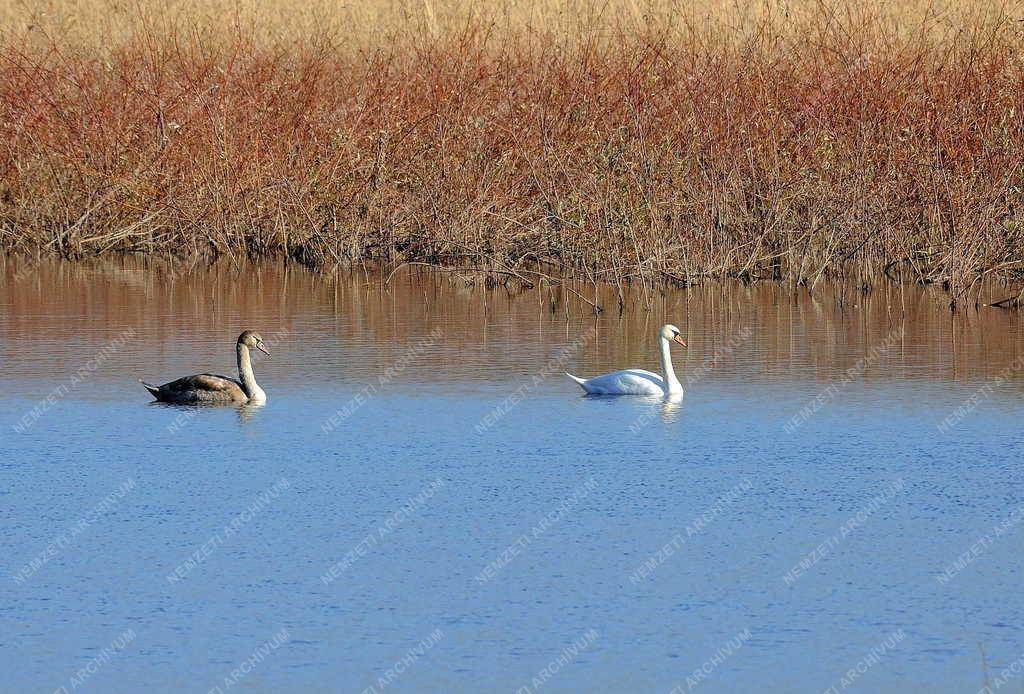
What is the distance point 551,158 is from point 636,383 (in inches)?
242

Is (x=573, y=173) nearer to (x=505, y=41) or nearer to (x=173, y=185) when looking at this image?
(x=505, y=41)

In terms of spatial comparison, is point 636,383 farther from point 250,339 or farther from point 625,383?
point 250,339

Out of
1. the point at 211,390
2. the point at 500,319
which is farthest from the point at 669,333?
the point at 500,319

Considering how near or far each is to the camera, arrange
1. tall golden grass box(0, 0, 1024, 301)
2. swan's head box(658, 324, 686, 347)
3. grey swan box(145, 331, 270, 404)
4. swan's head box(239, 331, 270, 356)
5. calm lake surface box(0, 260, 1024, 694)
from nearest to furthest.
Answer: calm lake surface box(0, 260, 1024, 694) → grey swan box(145, 331, 270, 404) → swan's head box(239, 331, 270, 356) → swan's head box(658, 324, 686, 347) → tall golden grass box(0, 0, 1024, 301)

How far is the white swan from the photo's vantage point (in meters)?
11.7

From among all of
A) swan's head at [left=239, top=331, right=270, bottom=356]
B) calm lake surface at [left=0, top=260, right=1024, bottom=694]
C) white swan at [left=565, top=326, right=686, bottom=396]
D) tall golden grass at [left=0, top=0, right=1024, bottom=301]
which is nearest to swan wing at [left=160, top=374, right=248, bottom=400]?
calm lake surface at [left=0, top=260, right=1024, bottom=694]


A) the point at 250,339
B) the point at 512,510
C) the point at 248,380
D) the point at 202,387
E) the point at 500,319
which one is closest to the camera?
the point at 512,510

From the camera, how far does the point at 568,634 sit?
6.49 m

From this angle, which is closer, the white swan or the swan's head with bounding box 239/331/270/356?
the white swan

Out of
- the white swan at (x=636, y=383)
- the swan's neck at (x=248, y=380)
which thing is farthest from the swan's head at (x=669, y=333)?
the swan's neck at (x=248, y=380)

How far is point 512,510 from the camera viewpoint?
848 cm

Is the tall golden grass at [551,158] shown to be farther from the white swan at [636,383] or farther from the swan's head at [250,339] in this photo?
the swan's head at [250,339]

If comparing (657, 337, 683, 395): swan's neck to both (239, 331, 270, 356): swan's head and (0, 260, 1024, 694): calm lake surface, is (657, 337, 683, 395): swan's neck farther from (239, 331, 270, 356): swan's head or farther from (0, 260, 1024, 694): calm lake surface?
(239, 331, 270, 356): swan's head

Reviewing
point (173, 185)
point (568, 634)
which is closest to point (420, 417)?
point (568, 634)
